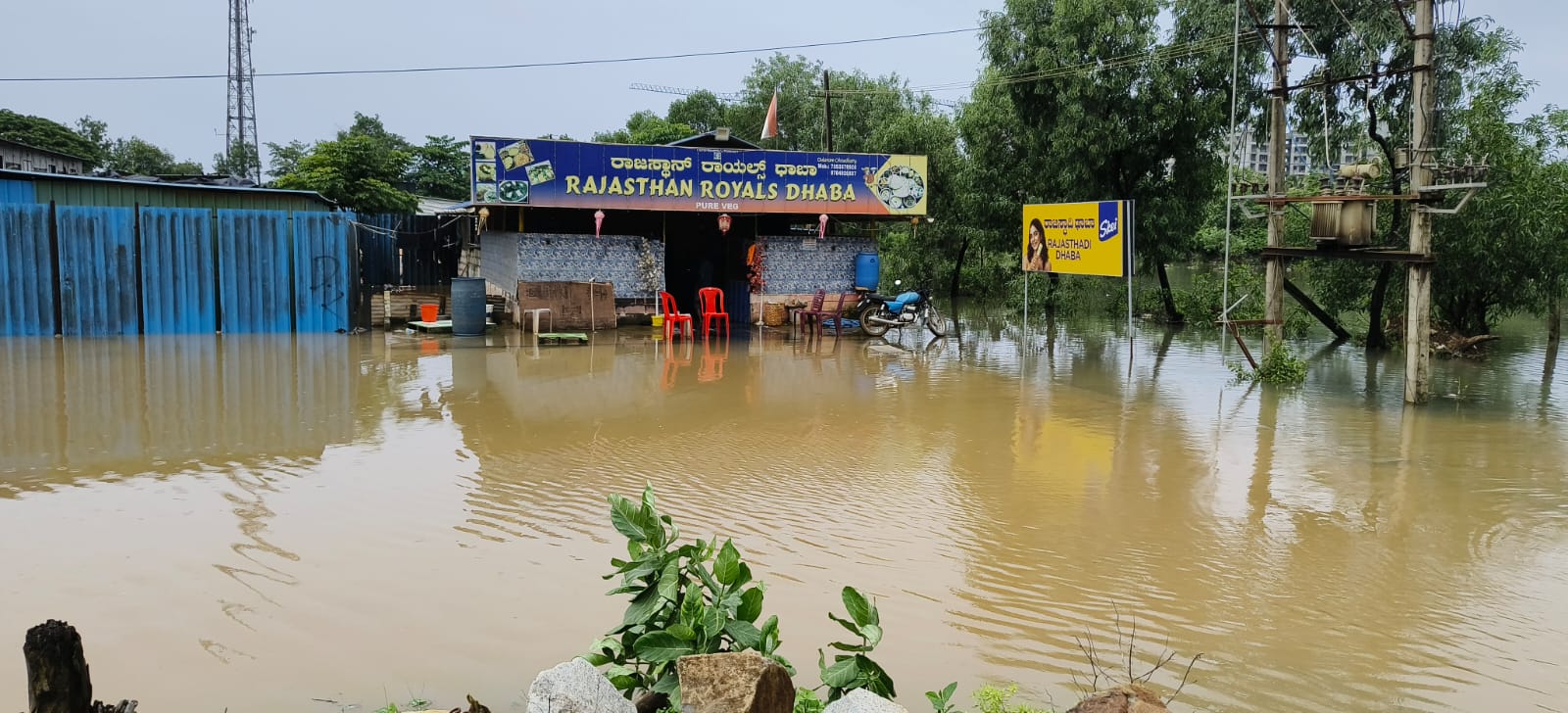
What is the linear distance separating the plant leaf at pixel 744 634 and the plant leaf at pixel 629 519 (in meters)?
0.46

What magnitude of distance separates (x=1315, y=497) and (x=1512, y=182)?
399 inches

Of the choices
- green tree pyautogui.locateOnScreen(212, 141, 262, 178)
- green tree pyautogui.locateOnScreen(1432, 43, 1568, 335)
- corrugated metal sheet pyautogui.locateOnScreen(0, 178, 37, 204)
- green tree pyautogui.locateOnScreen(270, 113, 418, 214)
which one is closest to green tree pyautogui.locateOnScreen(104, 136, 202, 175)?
green tree pyautogui.locateOnScreen(212, 141, 262, 178)

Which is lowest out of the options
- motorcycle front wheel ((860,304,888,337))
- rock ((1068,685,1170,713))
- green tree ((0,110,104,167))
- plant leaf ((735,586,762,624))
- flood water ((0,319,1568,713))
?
flood water ((0,319,1568,713))

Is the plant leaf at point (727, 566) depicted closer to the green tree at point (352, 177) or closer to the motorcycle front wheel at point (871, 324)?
the motorcycle front wheel at point (871, 324)

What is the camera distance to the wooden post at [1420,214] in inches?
468

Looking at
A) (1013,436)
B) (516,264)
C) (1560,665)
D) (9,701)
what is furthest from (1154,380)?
(9,701)

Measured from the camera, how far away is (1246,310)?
78.4ft

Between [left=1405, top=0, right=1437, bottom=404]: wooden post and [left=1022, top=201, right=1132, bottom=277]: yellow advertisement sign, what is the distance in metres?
3.40

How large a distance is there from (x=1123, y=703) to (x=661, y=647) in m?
1.55

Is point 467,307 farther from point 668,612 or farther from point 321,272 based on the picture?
point 668,612

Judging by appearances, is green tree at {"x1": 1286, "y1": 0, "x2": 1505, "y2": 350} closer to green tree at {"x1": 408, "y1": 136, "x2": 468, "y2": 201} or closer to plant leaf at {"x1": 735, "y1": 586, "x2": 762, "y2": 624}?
plant leaf at {"x1": 735, "y1": 586, "x2": 762, "y2": 624}

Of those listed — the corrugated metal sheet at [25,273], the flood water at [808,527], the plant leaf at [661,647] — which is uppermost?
the corrugated metal sheet at [25,273]

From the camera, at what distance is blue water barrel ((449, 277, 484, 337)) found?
59.1ft

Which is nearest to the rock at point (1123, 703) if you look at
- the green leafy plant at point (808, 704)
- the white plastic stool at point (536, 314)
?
the green leafy plant at point (808, 704)
